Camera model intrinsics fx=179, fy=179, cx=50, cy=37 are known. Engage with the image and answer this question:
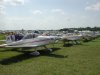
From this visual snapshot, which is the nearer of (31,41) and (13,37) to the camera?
(31,41)

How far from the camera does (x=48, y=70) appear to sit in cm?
949

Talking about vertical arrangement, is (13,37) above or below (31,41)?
above

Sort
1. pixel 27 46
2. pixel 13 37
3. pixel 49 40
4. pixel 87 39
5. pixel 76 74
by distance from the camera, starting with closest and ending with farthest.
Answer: pixel 76 74
pixel 27 46
pixel 49 40
pixel 13 37
pixel 87 39

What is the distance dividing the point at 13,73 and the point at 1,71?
851mm

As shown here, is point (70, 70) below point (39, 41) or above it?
below

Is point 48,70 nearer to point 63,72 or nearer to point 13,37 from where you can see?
point 63,72

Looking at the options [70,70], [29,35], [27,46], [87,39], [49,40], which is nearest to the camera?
[70,70]

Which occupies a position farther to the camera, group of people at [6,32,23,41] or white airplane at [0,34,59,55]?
group of people at [6,32,23,41]

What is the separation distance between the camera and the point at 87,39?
34156 mm

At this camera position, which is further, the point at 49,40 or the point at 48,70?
the point at 49,40

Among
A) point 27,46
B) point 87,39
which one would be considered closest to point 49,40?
point 27,46

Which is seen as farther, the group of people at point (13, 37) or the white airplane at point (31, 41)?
the group of people at point (13, 37)

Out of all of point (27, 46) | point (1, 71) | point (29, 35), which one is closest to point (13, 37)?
point (29, 35)

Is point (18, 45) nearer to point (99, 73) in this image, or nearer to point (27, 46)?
point (27, 46)
